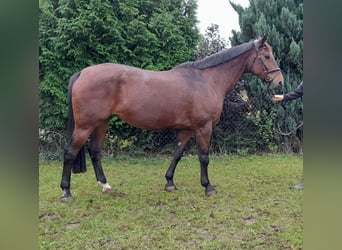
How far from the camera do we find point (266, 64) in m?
2.38

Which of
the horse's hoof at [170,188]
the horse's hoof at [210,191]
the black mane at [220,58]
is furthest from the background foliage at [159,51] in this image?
the horse's hoof at [210,191]

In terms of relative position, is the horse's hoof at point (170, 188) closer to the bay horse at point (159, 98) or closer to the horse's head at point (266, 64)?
the bay horse at point (159, 98)

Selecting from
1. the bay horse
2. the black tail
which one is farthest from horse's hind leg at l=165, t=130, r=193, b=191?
the black tail

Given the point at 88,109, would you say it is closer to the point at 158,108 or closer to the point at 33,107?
the point at 158,108

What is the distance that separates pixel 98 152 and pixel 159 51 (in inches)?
40.8

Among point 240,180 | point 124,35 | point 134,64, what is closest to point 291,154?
point 240,180

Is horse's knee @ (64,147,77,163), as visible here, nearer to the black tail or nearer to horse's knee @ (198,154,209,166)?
the black tail

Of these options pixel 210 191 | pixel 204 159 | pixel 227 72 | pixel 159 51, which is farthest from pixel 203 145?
pixel 159 51

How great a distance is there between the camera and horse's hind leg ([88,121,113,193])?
7.67 ft

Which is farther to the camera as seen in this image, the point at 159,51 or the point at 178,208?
the point at 159,51

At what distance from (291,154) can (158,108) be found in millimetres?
1288

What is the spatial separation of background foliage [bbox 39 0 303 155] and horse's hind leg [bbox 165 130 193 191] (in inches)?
12.0

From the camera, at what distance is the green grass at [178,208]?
179cm

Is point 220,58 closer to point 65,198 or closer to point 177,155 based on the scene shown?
point 177,155
